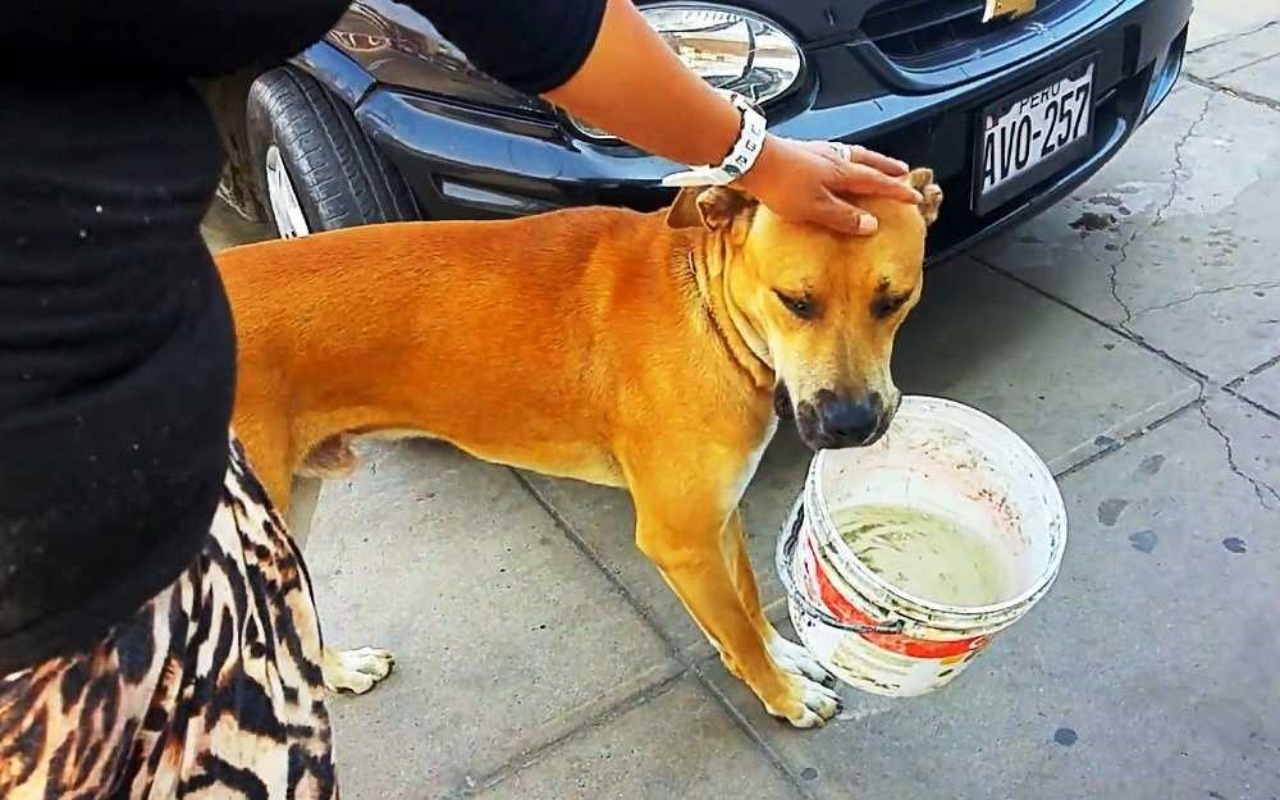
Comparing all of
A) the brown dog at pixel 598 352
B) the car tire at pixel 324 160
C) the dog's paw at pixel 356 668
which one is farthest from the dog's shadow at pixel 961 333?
the dog's paw at pixel 356 668

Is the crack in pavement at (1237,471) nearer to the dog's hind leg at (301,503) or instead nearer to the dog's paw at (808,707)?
the dog's paw at (808,707)

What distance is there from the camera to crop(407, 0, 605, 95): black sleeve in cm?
115

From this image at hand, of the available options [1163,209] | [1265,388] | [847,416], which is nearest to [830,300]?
[847,416]

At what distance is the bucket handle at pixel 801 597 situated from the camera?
2.15m

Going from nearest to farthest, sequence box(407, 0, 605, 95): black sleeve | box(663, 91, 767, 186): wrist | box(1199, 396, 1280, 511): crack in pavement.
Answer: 1. box(407, 0, 605, 95): black sleeve
2. box(663, 91, 767, 186): wrist
3. box(1199, 396, 1280, 511): crack in pavement

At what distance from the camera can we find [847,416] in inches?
81.8

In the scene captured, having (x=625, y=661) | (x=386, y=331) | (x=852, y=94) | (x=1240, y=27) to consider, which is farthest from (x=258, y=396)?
(x=1240, y=27)

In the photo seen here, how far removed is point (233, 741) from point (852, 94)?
6.97 ft

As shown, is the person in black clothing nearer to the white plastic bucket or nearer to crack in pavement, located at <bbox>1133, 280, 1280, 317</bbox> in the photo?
the white plastic bucket

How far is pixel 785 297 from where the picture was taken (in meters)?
2.11

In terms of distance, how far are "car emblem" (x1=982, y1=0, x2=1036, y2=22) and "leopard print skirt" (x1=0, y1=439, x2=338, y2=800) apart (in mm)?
2390

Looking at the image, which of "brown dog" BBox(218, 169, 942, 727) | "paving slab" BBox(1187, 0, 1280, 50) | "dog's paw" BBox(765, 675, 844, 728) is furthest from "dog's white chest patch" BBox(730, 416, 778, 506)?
"paving slab" BBox(1187, 0, 1280, 50)

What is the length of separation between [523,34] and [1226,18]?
17.2 feet

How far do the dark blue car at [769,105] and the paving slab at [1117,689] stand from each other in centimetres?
86
